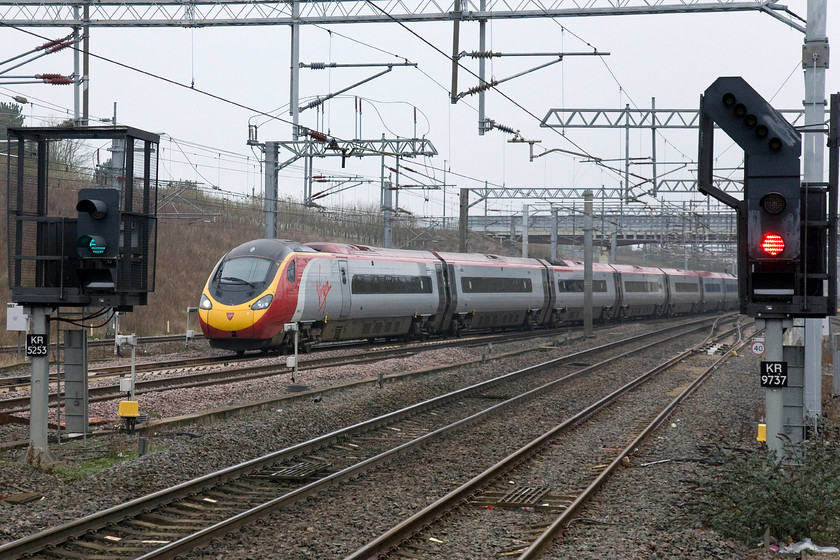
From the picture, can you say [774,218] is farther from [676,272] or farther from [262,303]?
[676,272]

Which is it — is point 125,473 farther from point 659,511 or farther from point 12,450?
point 659,511

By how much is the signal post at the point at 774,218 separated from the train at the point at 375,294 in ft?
33.9

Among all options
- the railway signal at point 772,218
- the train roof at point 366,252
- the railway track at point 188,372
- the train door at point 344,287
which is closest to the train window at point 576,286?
the train roof at point 366,252

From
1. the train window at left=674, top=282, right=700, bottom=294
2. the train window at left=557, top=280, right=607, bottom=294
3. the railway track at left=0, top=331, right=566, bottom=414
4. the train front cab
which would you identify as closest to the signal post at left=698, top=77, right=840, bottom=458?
the railway track at left=0, top=331, right=566, bottom=414

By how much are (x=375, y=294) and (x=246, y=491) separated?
1725cm

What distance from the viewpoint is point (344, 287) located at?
975 inches

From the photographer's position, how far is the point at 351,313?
25312 millimetres

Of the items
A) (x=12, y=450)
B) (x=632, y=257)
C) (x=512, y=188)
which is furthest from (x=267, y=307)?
(x=632, y=257)

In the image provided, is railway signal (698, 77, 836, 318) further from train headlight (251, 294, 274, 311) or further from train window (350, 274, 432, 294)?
train window (350, 274, 432, 294)

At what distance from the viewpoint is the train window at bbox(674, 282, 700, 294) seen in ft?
189

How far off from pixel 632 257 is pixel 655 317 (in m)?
67.8

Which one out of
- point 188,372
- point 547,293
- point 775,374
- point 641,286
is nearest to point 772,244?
point 775,374

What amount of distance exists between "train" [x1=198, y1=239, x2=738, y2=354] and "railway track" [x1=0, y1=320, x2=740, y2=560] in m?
4.12

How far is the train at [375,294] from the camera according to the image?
21.9 meters
